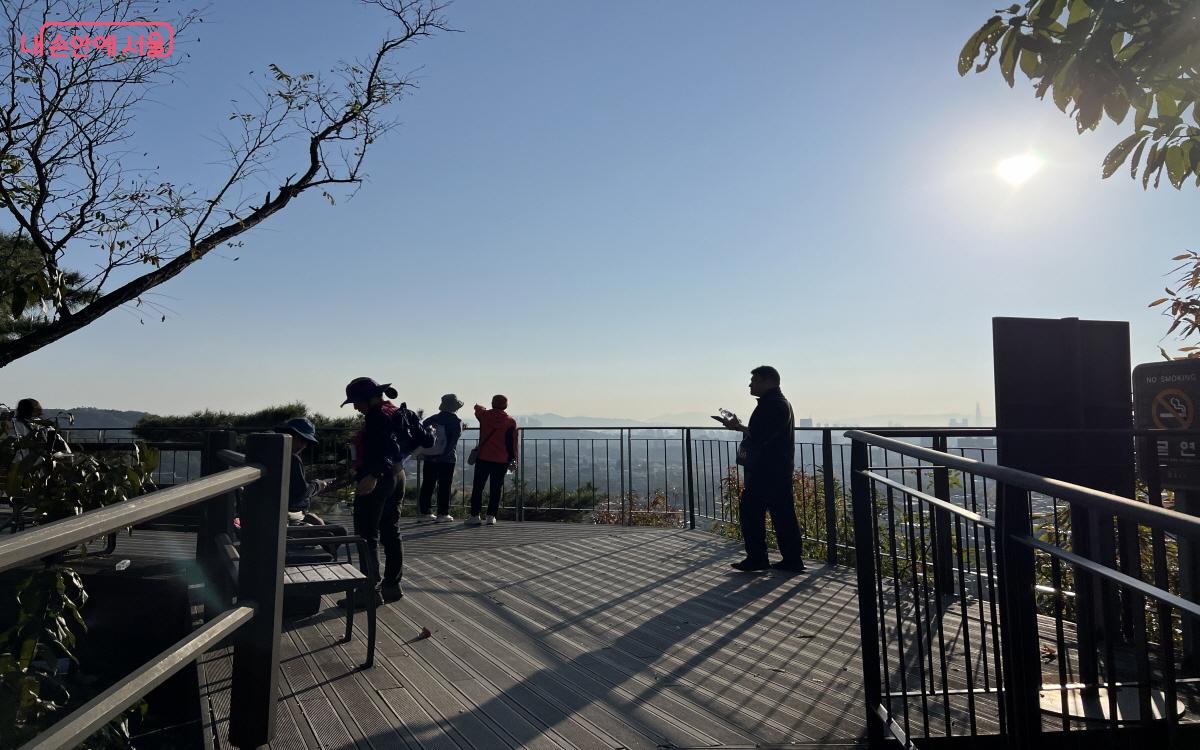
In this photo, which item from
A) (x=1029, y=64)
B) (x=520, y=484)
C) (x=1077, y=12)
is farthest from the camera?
(x=520, y=484)

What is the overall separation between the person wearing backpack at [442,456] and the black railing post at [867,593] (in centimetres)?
709

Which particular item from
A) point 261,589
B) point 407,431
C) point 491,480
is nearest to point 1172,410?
point 407,431

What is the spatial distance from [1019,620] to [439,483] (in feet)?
31.0

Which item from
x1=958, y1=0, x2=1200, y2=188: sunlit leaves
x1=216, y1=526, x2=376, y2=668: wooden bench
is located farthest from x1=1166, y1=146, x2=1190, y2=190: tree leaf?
x1=216, y1=526, x2=376, y2=668: wooden bench

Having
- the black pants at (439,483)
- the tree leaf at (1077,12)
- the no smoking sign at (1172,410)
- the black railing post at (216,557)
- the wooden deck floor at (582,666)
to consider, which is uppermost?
the tree leaf at (1077,12)

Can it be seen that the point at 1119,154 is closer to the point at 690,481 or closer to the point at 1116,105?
the point at 1116,105

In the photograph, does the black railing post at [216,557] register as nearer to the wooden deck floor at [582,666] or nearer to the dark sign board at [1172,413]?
the wooden deck floor at [582,666]

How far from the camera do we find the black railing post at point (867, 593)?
3.19 metres

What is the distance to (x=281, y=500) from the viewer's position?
2377 millimetres

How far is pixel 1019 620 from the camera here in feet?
7.36

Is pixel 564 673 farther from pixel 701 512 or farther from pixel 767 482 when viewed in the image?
pixel 701 512

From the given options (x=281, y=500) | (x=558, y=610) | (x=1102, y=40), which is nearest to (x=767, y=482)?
(x=558, y=610)

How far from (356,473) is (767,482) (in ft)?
11.3

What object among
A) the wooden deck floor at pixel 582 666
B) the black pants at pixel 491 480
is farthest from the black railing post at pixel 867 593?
the black pants at pixel 491 480
